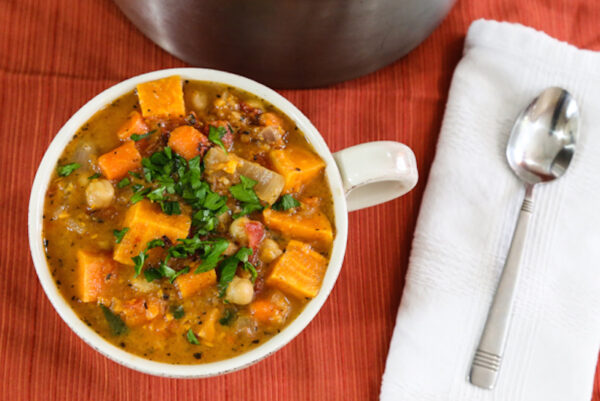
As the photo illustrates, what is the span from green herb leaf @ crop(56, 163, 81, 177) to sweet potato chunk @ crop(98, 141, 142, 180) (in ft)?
0.22

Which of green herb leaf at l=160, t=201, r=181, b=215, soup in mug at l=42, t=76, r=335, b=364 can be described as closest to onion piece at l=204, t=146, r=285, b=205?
soup in mug at l=42, t=76, r=335, b=364

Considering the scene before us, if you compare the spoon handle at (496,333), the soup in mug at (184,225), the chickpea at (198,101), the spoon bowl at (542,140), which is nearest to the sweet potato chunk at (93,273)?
the soup in mug at (184,225)

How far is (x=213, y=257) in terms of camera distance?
1.59 metres

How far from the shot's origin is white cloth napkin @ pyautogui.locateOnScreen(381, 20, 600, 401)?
2113 millimetres

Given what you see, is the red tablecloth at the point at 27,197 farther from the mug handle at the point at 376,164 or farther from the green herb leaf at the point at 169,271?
the green herb leaf at the point at 169,271

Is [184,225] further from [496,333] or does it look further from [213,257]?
[496,333]

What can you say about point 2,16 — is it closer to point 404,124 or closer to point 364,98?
point 364,98

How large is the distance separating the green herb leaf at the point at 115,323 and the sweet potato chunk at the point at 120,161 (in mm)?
321

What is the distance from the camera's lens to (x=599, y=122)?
228cm

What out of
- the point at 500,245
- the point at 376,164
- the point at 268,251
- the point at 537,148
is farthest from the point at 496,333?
the point at 268,251

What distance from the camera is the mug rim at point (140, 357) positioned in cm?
159

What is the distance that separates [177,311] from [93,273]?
215 millimetres

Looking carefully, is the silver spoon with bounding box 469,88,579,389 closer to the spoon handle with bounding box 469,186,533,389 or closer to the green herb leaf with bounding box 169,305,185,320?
the spoon handle with bounding box 469,186,533,389

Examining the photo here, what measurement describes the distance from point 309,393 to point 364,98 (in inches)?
38.2
